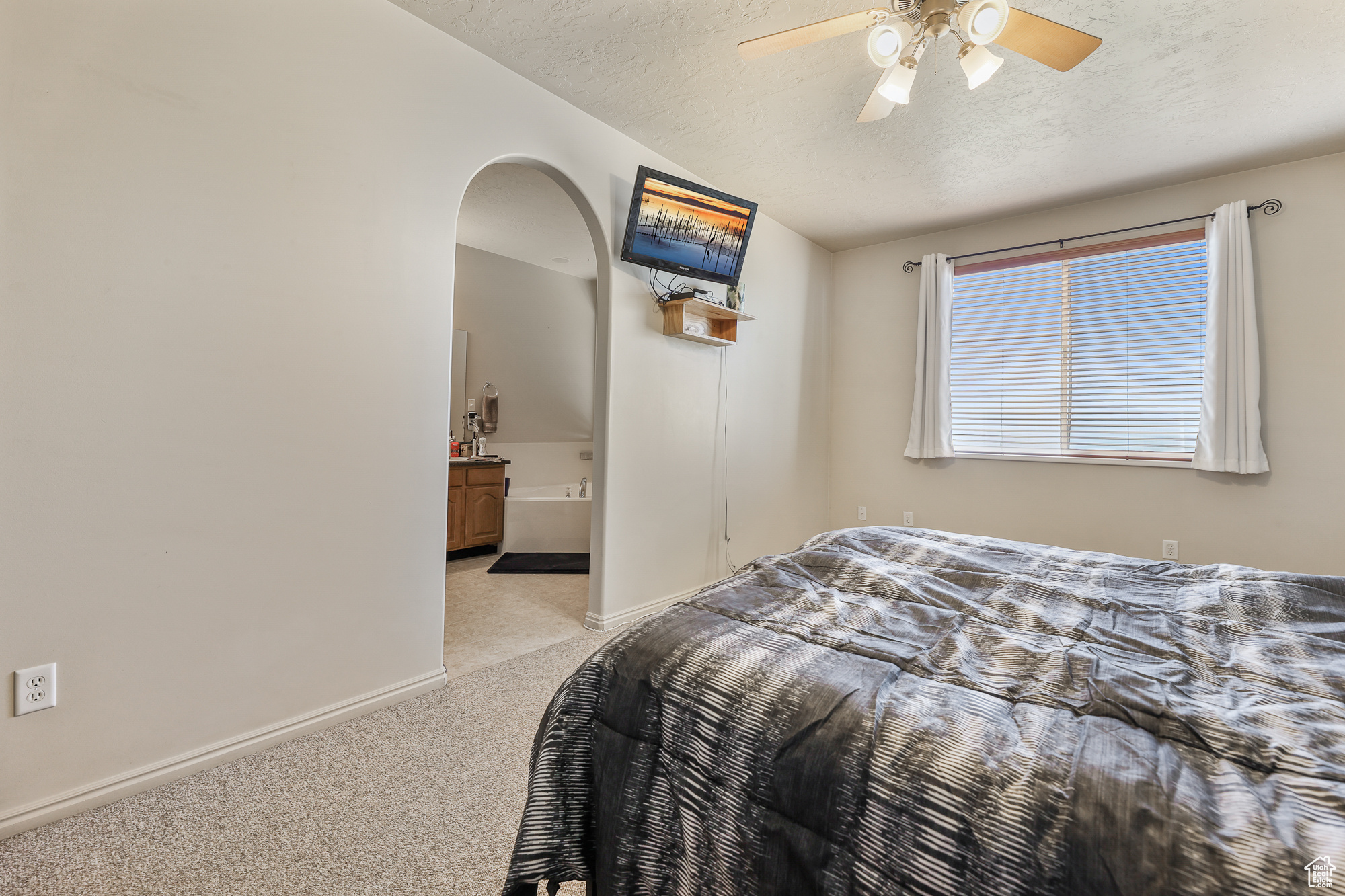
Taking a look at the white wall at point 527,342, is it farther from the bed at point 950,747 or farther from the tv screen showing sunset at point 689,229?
the bed at point 950,747

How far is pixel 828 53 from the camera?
2348 millimetres

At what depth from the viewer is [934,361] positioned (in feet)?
13.9

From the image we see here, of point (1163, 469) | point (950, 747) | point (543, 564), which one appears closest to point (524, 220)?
point (543, 564)

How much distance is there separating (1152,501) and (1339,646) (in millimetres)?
2866

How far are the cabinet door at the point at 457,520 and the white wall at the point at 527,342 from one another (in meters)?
0.78

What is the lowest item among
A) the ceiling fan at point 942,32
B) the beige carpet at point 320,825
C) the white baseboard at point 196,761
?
the beige carpet at point 320,825

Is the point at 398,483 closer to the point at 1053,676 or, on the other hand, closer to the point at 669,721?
the point at 669,721

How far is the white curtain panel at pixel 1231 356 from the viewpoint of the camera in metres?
3.16

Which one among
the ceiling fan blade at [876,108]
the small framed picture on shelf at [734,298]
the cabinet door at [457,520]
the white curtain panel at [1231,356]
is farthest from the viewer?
the cabinet door at [457,520]

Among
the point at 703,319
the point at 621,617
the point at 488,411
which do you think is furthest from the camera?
the point at 488,411

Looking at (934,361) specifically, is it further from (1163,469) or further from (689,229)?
(689,229)

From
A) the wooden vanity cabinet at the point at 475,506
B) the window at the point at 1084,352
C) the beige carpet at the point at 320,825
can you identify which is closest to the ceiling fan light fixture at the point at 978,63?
the beige carpet at the point at 320,825

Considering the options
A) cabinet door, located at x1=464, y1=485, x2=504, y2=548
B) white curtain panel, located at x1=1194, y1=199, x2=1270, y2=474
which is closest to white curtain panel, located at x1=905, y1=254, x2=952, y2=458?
white curtain panel, located at x1=1194, y1=199, x2=1270, y2=474
